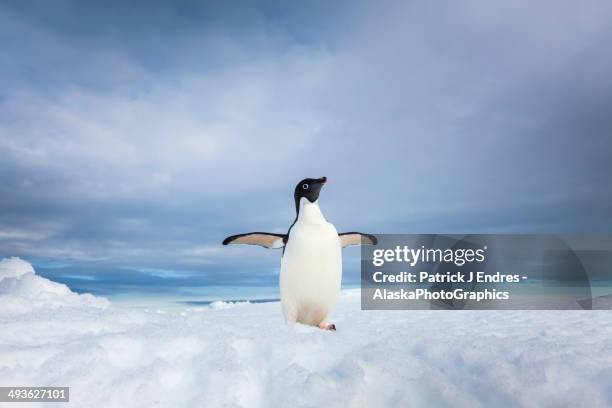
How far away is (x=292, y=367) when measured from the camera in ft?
10.9

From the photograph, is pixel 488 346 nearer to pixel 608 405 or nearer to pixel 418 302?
pixel 608 405

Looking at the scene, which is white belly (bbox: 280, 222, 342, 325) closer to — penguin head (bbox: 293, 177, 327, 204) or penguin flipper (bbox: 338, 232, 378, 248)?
penguin head (bbox: 293, 177, 327, 204)

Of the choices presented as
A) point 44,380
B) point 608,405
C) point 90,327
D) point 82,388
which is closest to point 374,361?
point 608,405

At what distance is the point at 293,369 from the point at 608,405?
78.7 inches

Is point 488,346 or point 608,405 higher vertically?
point 488,346

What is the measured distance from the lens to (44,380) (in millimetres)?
3131

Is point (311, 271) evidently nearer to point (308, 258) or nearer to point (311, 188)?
point (308, 258)

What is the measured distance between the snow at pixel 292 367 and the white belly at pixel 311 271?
100cm

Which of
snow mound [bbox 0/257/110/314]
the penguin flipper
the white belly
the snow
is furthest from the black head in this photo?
snow mound [bbox 0/257/110/314]

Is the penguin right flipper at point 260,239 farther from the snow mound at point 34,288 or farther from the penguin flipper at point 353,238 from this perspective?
the snow mound at point 34,288

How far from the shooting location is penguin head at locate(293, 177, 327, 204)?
520 centimetres

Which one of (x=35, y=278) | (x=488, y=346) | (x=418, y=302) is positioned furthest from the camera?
(x=35, y=278)

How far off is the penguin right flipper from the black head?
0.68 metres

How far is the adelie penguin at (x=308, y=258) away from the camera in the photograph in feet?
17.4
